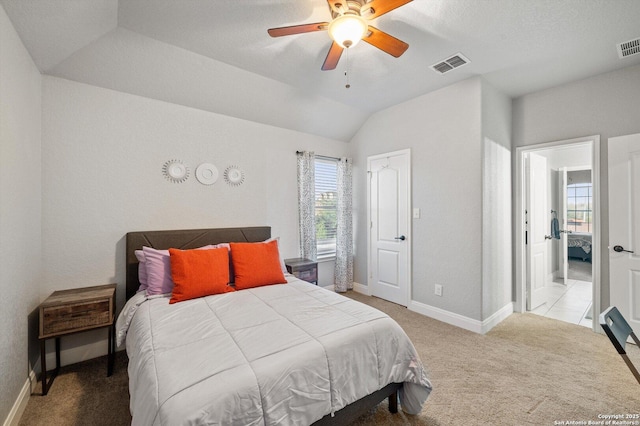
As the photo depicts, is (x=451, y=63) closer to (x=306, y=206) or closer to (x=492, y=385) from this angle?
(x=306, y=206)

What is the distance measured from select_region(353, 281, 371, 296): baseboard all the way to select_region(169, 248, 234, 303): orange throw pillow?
8.22 ft

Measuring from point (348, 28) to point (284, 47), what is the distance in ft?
3.36

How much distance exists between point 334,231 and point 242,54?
2853 mm

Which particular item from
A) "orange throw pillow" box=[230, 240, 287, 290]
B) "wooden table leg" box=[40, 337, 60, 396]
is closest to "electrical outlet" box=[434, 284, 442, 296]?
"orange throw pillow" box=[230, 240, 287, 290]

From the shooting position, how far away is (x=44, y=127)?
7.78ft

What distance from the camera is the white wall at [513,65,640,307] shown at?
2.79 metres

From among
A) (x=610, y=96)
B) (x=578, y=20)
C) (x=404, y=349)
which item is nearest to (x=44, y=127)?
(x=404, y=349)

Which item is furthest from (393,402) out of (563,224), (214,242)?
(563,224)

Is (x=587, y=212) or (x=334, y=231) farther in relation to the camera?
(x=587, y=212)

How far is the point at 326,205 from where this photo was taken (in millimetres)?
4398

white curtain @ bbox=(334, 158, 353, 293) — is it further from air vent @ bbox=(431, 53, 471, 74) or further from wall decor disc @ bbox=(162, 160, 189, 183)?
wall decor disc @ bbox=(162, 160, 189, 183)

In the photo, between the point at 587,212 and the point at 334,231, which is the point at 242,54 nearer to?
the point at 334,231

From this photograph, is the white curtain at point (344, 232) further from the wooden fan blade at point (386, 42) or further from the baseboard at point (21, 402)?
the baseboard at point (21, 402)

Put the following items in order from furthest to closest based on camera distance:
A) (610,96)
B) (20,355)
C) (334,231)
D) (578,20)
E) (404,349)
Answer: (334,231), (610,96), (578,20), (20,355), (404,349)
